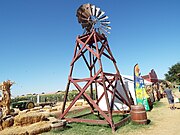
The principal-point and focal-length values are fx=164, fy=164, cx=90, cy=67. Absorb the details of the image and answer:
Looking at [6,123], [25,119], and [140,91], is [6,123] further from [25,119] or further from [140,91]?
[140,91]

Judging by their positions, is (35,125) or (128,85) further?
(128,85)

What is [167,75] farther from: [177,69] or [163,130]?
[163,130]

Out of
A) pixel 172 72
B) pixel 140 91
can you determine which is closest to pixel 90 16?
pixel 140 91

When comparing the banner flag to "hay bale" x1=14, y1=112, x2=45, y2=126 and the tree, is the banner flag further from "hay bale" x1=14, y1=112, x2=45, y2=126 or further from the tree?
the tree

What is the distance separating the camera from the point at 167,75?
7156 cm

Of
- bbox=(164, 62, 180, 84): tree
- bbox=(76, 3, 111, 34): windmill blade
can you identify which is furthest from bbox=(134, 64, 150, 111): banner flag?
bbox=(164, 62, 180, 84): tree

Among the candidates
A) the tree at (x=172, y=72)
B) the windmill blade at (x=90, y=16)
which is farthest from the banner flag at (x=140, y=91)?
the tree at (x=172, y=72)

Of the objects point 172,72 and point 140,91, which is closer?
point 140,91

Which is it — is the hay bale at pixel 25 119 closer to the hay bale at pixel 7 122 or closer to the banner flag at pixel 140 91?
the hay bale at pixel 7 122

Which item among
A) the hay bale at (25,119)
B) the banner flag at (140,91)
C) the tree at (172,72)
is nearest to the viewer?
the hay bale at (25,119)

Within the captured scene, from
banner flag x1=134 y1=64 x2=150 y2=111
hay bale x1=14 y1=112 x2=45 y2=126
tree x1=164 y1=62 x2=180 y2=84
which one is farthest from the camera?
tree x1=164 y1=62 x2=180 y2=84

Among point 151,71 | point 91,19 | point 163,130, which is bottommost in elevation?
point 163,130

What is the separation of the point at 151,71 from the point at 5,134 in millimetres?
20940

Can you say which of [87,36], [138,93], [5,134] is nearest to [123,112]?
[138,93]
